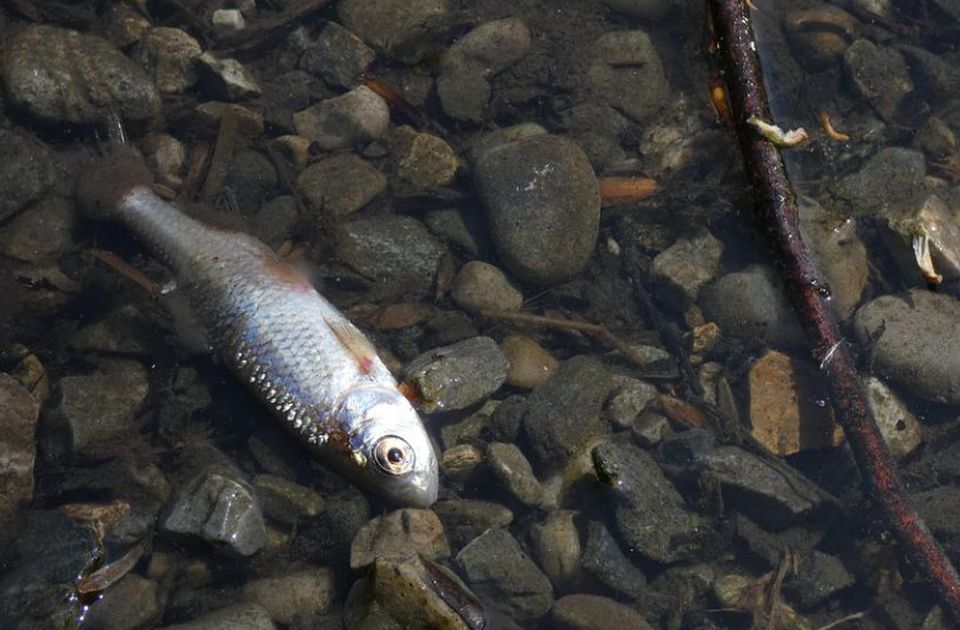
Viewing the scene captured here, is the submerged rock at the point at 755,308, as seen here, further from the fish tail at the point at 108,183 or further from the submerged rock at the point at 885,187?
the fish tail at the point at 108,183

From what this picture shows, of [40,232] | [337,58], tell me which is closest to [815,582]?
[337,58]

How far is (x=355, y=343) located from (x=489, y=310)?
3.80 feet

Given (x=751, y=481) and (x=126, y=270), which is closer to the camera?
(x=751, y=481)

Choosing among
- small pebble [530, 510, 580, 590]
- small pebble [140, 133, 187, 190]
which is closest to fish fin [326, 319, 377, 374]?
small pebble [530, 510, 580, 590]

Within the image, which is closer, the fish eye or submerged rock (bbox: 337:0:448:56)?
the fish eye

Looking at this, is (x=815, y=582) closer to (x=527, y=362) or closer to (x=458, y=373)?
(x=527, y=362)

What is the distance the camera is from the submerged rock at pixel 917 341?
194 inches

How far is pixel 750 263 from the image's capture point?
515cm

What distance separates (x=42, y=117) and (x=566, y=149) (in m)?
3.63

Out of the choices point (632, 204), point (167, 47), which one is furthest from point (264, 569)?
point (167, 47)

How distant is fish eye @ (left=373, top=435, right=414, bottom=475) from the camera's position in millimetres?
3930

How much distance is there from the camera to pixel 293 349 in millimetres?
4238

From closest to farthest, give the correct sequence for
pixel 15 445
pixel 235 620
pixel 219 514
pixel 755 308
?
pixel 235 620 → pixel 219 514 → pixel 15 445 → pixel 755 308

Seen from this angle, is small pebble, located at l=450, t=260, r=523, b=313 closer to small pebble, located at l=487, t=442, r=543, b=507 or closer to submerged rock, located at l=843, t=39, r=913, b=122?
small pebble, located at l=487, t=442, r=543, b=507
